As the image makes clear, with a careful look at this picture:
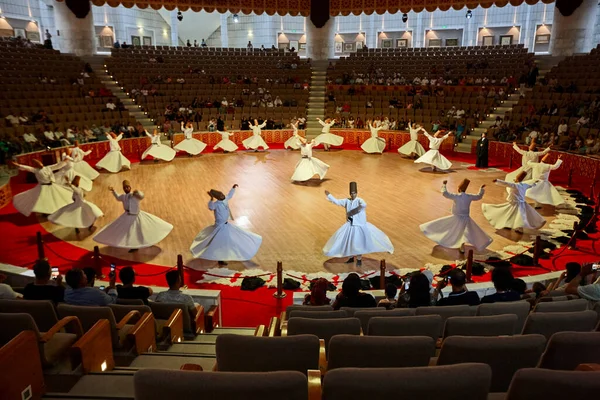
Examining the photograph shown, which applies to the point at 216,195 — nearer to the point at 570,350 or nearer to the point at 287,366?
the point at 287,366

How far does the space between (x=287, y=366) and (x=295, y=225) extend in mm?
6933

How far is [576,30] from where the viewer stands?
71.3ft

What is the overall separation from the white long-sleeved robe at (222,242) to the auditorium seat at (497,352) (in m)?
5.09

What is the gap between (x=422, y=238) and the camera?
8.56 meters

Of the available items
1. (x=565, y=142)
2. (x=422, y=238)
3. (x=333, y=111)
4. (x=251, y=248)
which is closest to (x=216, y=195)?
(x=251, y=248)

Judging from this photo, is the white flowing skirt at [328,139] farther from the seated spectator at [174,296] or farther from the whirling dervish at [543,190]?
the seated spectator at [174,296]

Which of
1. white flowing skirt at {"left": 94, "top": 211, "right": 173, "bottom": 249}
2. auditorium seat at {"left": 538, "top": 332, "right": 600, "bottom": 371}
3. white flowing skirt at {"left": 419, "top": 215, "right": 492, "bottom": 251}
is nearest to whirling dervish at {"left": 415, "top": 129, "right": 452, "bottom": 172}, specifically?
white flowing skirt at {"left": 419, "top": 215, "right": 492, "bottom": 251}

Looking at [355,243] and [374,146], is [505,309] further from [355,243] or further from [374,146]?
[374,146]

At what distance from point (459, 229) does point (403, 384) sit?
645 cm

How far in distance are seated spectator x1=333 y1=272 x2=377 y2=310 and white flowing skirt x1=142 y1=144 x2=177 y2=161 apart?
43.4ft

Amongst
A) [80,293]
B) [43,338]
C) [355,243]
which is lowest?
[355,243]

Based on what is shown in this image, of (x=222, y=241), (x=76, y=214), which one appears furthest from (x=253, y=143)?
(x=222, y=241)

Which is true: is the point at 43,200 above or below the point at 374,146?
above

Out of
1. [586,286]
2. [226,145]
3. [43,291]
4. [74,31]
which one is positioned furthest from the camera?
[74,31]
